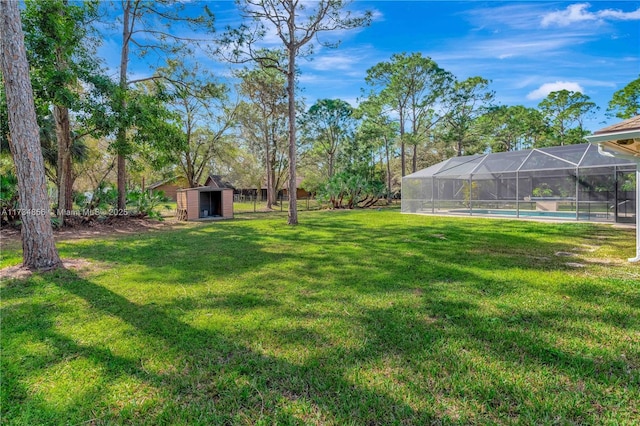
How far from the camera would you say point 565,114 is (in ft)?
95.7

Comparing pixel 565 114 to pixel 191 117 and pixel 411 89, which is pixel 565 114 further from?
pixel 191 117

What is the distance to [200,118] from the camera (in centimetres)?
1997

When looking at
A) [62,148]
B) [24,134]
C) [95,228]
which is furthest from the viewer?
[95,228]

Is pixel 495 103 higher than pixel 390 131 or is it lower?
higher

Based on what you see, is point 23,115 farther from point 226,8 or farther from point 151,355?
point 226,8

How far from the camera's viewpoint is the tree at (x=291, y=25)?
11.3 meters

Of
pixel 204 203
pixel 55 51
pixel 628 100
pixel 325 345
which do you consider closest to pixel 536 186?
pixel 628 100

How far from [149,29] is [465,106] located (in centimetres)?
2483

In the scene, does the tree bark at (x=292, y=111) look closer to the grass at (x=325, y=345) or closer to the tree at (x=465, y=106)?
the grass at (x=325, y=345)

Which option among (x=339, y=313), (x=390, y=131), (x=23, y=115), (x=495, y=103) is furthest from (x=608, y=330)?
(x=495, y=103)

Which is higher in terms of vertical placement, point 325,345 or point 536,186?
point 536,186

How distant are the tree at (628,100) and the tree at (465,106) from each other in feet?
27.4

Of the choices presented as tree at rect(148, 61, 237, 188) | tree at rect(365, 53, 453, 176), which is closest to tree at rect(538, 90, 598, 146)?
tree at rect(365, 53, 453, 176)

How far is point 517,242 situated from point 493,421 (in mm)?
6670
